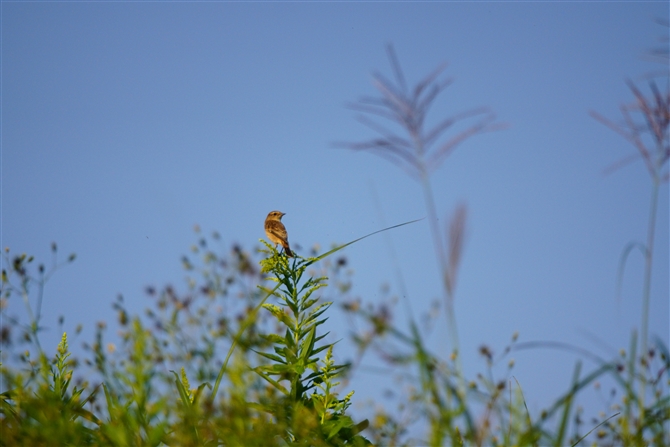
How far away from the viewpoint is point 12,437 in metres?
2.21

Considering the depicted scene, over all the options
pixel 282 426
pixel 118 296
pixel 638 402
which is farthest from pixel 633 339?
pixel 118 296

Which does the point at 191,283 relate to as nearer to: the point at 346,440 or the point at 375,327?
the point at 346,440

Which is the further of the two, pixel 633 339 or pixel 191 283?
pixel 191 283

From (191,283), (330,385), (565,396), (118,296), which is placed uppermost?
(191,283)

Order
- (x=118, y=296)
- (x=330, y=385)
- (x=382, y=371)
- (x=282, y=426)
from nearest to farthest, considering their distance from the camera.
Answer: (x=282, y=426)
(x=382, y=371)
(x=330, y=385)
(x=118, y=296)

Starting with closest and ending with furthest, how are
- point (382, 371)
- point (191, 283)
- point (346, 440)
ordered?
point (382, 371), point (346, 440), point (191, 283)

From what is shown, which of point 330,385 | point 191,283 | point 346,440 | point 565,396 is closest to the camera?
point 565,396

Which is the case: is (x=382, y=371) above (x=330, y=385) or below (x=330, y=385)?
below

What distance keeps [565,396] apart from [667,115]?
4.09 ft

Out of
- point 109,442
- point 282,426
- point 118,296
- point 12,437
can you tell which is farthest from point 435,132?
point 118,296

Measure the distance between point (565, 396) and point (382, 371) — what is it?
59cm

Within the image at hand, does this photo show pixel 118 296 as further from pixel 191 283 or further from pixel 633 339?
pixel 633 339

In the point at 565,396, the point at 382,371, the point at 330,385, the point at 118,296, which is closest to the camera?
the point at 565,396

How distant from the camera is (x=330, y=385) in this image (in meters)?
3.24
